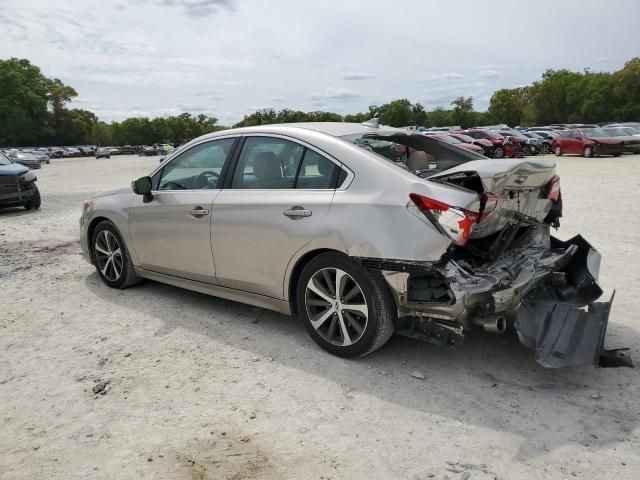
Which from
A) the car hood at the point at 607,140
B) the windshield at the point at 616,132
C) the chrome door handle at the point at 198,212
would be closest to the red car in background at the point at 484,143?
the car hood at the point at 607,140

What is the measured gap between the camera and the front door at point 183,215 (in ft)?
15.2

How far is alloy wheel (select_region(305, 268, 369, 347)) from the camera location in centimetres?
371

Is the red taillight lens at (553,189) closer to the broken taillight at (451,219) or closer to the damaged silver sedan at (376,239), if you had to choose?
the damaged silver sedan at (376,239)

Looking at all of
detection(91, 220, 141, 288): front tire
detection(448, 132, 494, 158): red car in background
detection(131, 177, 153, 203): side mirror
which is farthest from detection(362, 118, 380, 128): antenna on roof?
detection(448, 132, 494, 158): red car in background

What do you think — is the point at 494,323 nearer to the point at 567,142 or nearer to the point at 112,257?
the point at 112,257

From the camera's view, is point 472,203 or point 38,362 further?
point 38,362

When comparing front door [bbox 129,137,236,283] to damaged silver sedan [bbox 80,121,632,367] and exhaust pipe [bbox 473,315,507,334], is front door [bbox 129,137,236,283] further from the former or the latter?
exhaust pipe [bbox 473,315,507,334]

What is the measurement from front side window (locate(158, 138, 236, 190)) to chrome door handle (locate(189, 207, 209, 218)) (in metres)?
0.22

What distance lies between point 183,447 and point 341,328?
1.37 meters

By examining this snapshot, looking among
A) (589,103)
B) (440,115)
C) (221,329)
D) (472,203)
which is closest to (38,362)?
(221,329)

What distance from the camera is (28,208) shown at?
12.8m

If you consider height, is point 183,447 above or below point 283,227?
below

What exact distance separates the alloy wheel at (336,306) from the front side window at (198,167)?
1.40 meters

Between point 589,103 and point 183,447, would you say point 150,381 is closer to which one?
point 183,447
